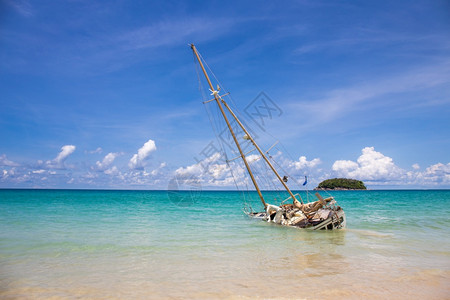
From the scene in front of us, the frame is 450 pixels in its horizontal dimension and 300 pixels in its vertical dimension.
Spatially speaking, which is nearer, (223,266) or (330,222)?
(223,266)

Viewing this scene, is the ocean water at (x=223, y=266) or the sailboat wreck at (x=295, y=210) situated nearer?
the ocean water at (x=223, y=266)

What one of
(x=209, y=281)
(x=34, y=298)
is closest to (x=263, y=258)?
(x=209, y=281)

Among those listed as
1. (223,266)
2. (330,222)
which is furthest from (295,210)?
(223,266)

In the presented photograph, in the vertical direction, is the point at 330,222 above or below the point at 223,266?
above

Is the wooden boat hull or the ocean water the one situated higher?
→ the wooden boat hull

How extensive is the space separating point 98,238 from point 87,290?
9.87 metres

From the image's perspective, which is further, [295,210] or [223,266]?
[295,210]

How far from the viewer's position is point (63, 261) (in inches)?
496

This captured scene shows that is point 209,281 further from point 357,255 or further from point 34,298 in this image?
point 357,255

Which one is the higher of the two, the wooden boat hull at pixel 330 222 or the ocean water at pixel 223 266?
the wooden boat hull at pixel 330 222

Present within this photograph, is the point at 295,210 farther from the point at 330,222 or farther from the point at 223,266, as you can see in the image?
the point at 223,266

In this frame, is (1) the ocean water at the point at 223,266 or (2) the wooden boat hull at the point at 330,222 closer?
(1) the ocean water at the point at 223,266

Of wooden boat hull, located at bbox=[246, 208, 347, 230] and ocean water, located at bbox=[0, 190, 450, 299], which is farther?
wooden boat hull, located at bbox=[246, 208, 347, 230]

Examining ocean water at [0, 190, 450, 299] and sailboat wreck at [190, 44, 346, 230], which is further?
sailboat wreck at [190, 44, 346, 230]
